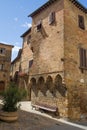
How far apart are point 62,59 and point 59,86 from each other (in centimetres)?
232

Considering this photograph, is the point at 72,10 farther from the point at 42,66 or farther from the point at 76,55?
the point at 42,66

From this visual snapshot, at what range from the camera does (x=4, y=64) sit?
26.7 meters

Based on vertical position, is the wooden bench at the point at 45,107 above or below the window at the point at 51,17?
below

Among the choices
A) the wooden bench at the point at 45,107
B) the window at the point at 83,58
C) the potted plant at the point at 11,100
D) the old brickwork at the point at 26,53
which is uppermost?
the old brickwork at the point at 26,53

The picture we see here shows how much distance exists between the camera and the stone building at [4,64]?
26.2 m

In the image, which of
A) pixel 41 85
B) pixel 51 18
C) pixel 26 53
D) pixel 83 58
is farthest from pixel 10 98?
pixel 26 53

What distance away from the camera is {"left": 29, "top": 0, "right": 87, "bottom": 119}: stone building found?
12.7 m

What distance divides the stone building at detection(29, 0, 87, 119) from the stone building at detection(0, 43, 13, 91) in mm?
11197

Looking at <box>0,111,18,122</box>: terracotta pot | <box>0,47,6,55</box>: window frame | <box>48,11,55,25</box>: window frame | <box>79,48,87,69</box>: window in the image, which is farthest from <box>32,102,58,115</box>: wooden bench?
<box>0,47,6,55</box>: window frame

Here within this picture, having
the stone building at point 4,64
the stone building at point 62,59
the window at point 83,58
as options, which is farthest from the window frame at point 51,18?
the stone building at point 4,64

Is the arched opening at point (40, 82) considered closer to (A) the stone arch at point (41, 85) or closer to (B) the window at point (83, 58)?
(A) the stone arch at point (41, 85)

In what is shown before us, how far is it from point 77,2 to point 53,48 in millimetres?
4931

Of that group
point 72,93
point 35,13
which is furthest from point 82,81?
point 35,13

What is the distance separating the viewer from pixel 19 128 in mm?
8469
